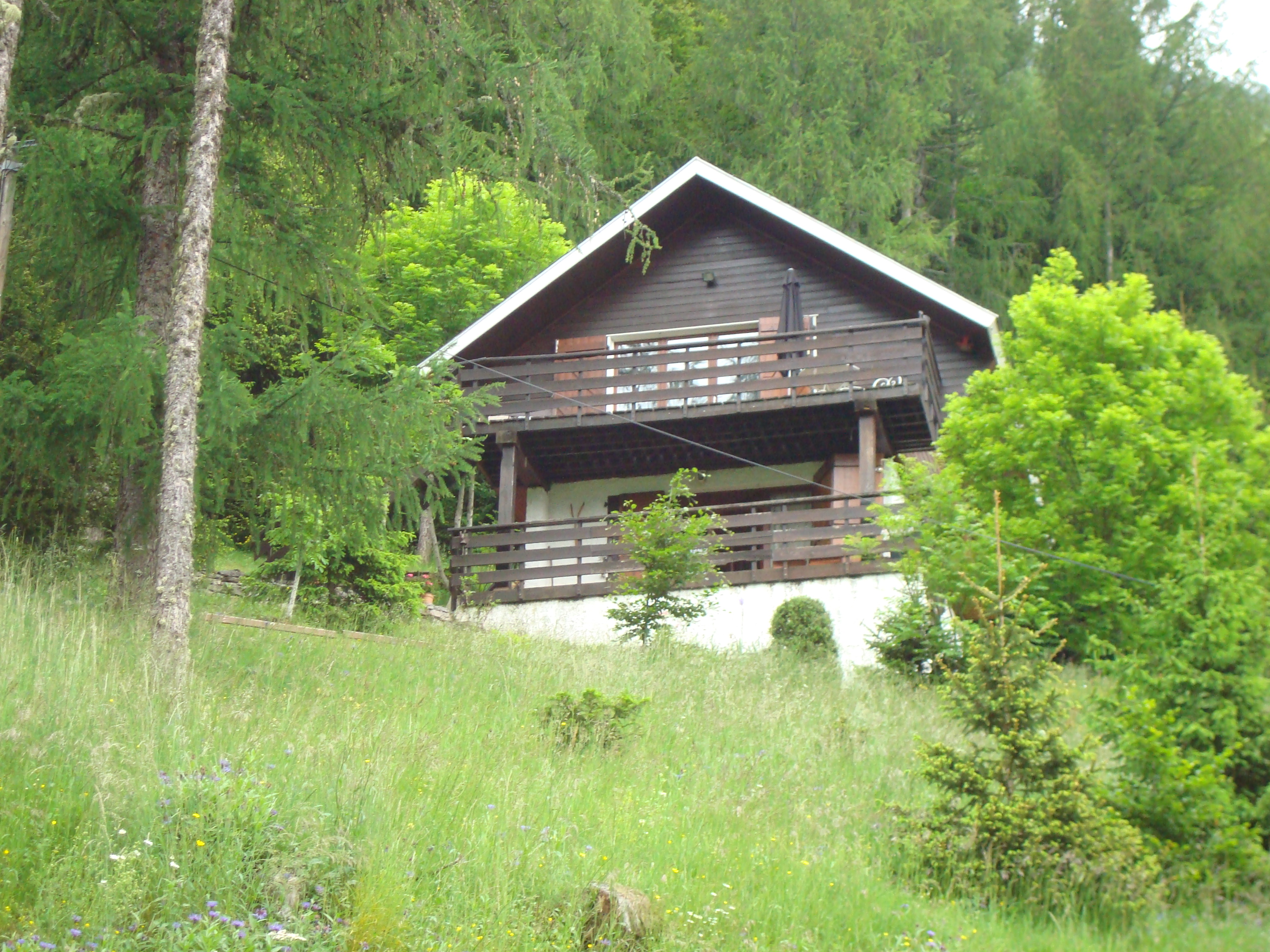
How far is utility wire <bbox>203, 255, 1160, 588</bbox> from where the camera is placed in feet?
53.0

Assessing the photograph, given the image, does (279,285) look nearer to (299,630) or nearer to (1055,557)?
(299,630)

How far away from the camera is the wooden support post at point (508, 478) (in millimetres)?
21219

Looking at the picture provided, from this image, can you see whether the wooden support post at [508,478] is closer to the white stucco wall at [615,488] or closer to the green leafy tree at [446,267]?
the white stucco wall at [615,488]

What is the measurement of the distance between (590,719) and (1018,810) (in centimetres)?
323

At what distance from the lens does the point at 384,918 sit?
21.0 ft

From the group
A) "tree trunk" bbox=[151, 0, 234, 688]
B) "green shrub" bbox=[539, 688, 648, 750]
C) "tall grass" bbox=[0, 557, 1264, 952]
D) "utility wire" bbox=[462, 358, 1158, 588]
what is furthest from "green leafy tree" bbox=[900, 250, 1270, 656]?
"tree trunk" bbox=[151, 0, 234, 688]

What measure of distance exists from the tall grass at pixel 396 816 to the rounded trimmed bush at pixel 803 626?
538 cm

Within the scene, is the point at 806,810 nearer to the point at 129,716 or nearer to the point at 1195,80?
the point at 129,716

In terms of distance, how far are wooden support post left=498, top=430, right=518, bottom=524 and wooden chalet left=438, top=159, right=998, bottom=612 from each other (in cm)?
3

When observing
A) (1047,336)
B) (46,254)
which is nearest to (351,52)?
(46,254)

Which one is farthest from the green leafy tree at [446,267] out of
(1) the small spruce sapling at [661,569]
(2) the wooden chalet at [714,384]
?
(1) the small spruce sapling at [661,569]

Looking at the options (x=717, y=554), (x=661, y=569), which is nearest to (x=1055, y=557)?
(x=661, y=569)

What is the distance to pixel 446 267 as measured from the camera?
29.8 m

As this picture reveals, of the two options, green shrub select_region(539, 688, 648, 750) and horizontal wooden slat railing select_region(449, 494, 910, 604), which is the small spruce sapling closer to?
horizontal wooden slat railing select_region(449, 494, 910, 604)
